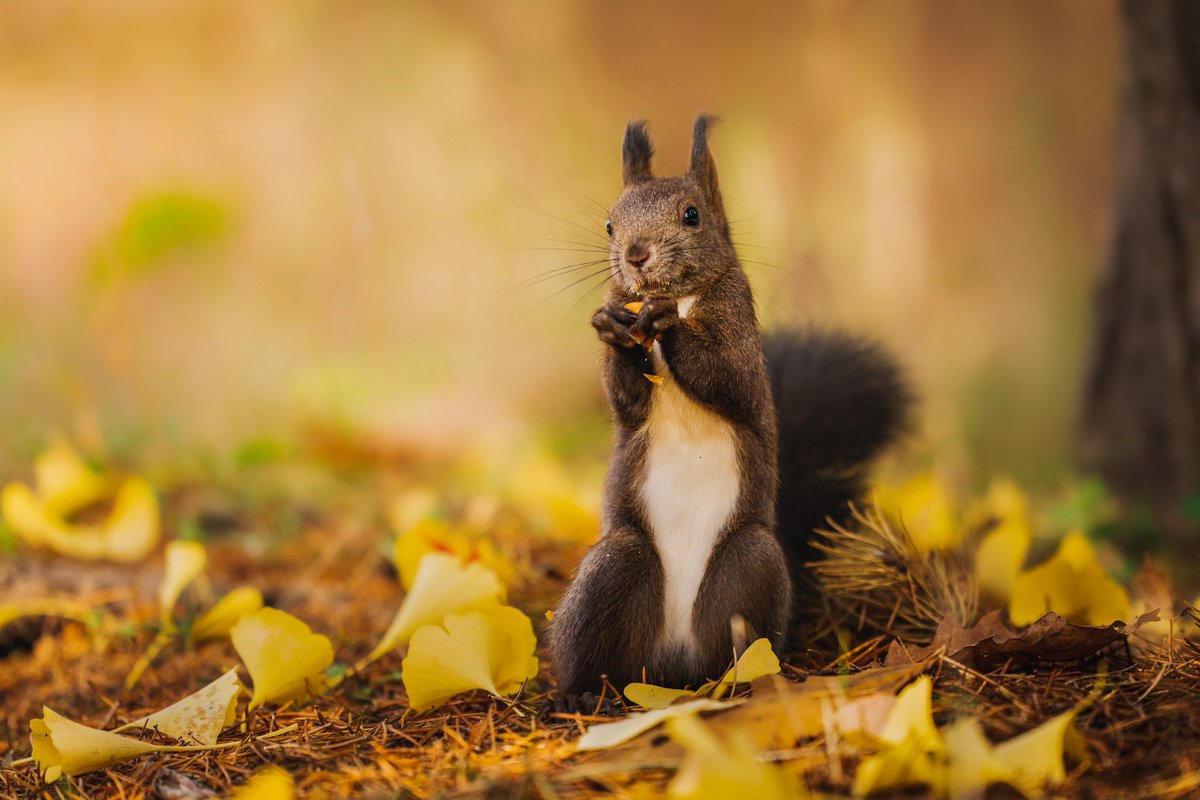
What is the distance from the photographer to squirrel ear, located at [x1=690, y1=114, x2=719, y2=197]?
1.68 metres

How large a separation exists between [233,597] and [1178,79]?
262 centimetres

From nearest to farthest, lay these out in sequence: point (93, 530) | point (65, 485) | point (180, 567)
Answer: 1. point (180, 567)
2. point (93, 530)
3. point (65, 485)

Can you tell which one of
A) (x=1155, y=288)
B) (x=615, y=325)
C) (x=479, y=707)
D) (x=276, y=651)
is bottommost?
(x=479, y=707)

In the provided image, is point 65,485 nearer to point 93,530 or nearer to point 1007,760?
point 93,530

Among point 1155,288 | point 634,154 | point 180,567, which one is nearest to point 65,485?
point 180,567

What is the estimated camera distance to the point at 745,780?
780 millimetres

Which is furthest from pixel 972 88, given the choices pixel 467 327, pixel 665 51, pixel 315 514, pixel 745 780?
pixel 745 780

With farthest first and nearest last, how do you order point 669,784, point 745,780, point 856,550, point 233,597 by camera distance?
point 233,597
point 856,550
point 669,784
point 745,780

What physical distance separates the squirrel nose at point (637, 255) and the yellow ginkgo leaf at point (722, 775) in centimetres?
82

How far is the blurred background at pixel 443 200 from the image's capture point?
4297 millimetres

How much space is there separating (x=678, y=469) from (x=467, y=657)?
0.42m

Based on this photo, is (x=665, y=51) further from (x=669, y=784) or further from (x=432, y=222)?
(x=669, y=784)

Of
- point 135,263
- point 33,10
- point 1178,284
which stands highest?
point 33,10

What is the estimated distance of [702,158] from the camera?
1681mm
